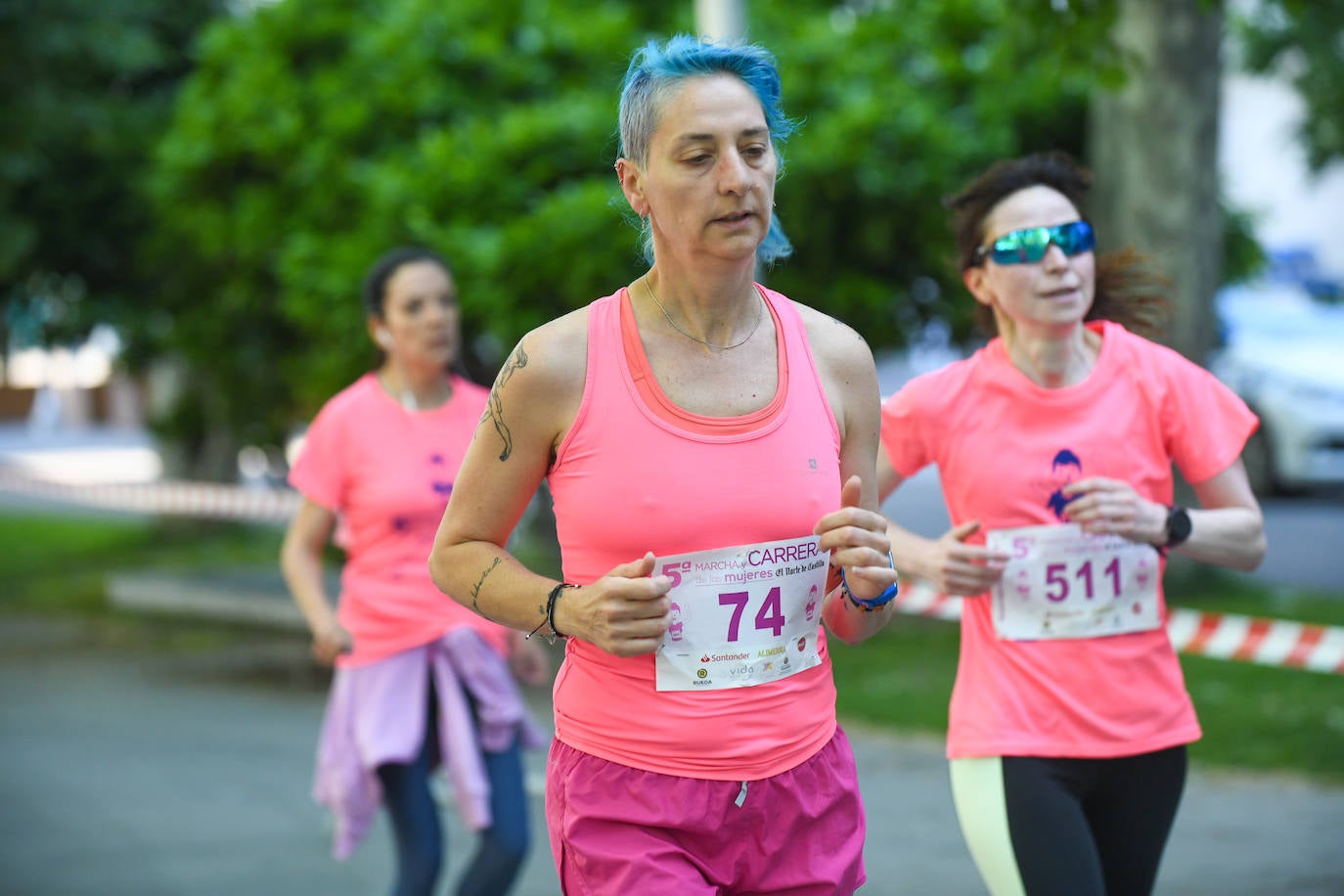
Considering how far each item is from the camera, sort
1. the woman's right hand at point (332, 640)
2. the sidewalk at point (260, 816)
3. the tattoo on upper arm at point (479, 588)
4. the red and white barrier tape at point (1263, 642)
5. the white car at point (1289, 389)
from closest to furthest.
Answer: the tattoo on upper arm at point (479, 588)
the woman's right hand at point (332, 640)
the sidewalk at point (260, 816)
the red and white barrier tape at point (1263, 642)
the white car at point (1289, 389)

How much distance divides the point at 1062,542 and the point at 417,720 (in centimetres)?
204

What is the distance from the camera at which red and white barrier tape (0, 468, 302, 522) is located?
479 inches

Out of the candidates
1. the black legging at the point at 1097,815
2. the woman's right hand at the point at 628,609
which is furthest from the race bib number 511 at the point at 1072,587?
the woman's right hand at the point at 628,609

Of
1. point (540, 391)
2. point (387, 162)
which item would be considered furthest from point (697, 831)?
point (387, 162)

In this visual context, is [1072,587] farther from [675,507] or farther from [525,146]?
[525,146]

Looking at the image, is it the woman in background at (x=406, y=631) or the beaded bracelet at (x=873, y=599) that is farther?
the woman in background at (x=406, y=631)

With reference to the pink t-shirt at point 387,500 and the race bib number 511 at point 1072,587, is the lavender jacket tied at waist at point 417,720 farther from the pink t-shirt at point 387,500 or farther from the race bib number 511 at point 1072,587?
the race bib number 511 at point 1072,587

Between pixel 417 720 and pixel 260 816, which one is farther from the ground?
pixel 417 720

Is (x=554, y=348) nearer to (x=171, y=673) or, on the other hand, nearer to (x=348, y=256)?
(x=348, y=256)

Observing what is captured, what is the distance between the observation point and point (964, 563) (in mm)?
3551

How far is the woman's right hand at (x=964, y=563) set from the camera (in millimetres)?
3545

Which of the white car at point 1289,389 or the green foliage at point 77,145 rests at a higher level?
the green foliage at point 77,145

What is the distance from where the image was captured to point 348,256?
9.70 metres

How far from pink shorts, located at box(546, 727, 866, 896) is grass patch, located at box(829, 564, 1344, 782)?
4.69 m
